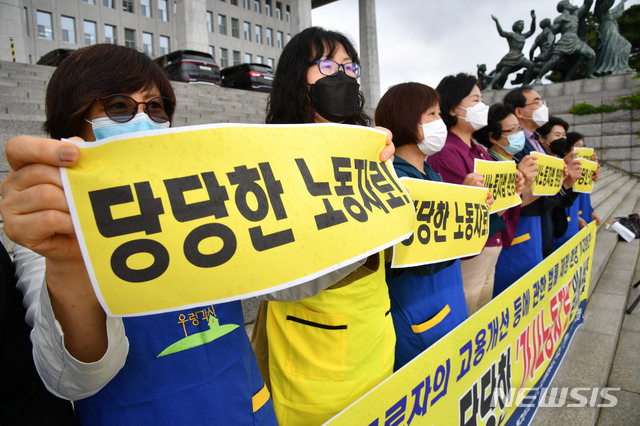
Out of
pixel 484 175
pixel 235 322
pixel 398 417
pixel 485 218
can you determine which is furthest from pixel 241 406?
pixel 484 175

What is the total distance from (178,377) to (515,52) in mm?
20975

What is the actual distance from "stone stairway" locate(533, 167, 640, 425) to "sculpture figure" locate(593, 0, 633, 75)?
14.6m

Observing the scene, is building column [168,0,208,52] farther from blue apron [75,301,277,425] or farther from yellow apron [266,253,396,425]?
blue apron [75,301,277,425]

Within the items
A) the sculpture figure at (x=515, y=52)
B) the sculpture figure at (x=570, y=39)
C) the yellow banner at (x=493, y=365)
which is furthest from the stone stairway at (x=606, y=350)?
the sculpture figure at (x=515, y=52)

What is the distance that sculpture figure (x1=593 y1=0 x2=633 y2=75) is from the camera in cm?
1691

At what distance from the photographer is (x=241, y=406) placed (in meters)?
1.03

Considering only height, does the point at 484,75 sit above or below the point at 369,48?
below

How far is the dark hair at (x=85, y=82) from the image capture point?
1.02 metres

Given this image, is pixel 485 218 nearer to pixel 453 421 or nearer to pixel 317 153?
pixel 453 421

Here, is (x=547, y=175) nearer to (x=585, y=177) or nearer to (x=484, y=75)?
(x=585, y=177)

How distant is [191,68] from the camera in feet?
42.8

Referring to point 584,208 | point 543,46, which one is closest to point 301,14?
point 543,46

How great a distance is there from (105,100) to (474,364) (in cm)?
166

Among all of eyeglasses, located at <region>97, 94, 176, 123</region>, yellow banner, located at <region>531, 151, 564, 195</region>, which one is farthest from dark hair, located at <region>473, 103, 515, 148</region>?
eyeglasses, located at <region>97, 94, 176, 123</region>
